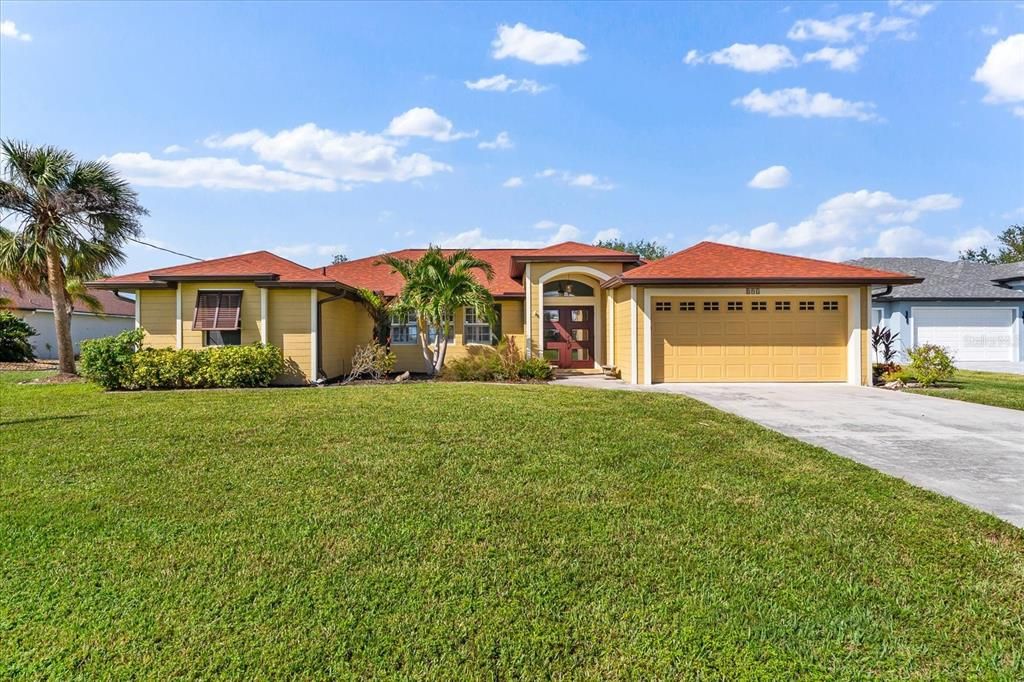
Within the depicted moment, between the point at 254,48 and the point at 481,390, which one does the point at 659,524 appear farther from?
the point at 254,48

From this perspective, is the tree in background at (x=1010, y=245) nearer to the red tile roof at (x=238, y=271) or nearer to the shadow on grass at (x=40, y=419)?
the red tile roof at (x=238, y=271)

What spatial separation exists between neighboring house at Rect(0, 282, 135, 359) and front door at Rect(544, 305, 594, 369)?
58.4ft

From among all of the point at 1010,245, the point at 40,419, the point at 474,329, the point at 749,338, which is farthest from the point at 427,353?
the point at 1010,245

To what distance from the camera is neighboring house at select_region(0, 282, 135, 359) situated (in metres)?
23.4

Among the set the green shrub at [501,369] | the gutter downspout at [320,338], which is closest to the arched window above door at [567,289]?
the green shrub at [501,369]

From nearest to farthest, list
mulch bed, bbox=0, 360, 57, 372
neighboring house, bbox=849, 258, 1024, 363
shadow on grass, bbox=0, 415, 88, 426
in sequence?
shadow on grass, bbox=0, 415, 88, 426
mulch bed, bbox=0, 360, 57, 372
neighboring house, bbox=849, 258, 1024, 363

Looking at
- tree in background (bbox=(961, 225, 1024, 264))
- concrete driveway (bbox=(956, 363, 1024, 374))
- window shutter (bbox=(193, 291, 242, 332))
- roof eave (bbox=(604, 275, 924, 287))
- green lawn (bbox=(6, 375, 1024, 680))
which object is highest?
tree in background (bbox=(961, 225, 1024, 264))

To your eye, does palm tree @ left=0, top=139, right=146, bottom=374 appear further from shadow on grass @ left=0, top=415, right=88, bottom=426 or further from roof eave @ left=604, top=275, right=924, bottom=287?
roof eave @ left=604, top=275, right=924, bottom=287

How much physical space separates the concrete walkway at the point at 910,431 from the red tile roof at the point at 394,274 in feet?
17.7

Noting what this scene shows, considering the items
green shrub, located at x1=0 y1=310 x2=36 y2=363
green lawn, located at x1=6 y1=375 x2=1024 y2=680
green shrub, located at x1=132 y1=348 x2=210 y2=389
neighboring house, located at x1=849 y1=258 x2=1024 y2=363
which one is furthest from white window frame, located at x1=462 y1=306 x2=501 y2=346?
green shrub, located at x1=0 y1=310 x2=36 y2=363

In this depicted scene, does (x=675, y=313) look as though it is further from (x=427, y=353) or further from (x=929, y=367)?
(x=427, y=353)

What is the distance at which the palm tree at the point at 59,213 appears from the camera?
1432 cm

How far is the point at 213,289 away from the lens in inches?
544

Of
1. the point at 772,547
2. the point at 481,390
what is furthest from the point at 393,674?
the point at 481,390
